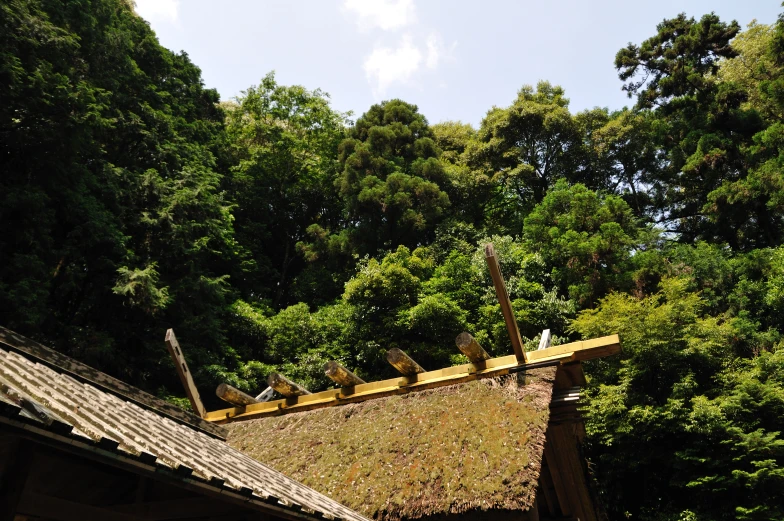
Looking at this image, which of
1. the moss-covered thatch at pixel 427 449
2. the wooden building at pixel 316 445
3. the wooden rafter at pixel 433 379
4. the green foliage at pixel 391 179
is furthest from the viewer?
the green foliage at pixel 391 179

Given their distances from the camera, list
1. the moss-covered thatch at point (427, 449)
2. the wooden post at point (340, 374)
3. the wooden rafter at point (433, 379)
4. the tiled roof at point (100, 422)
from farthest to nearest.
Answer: the wooden post at point (340, 374)
the wooden rafter at point (433, 379)
the moss-covered thatch at point (427, 449)
the tiled roof at point (100, 422)

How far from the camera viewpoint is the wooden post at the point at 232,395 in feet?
23.6

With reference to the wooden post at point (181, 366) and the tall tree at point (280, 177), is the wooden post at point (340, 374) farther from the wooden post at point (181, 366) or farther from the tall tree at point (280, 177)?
the tall tree at point (280, 177)

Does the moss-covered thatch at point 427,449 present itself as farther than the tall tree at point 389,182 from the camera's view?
No

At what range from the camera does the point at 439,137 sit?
26391mm

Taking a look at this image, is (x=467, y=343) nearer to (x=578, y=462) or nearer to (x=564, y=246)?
(x=578, y=462)

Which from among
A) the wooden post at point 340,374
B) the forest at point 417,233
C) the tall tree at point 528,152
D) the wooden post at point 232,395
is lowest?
the wooden post at point 232,395

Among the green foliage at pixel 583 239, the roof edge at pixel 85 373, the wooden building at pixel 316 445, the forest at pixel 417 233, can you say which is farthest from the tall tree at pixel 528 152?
the roof edge at pixel 85 373

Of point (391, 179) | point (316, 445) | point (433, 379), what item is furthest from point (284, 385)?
point (391, 179)

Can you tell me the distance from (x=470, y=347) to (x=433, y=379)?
0.72 metres

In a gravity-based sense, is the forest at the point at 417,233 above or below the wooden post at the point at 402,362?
above

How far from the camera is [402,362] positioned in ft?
19.3

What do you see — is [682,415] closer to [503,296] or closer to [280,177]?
[503,296]

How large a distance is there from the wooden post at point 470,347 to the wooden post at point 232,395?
3385mm
